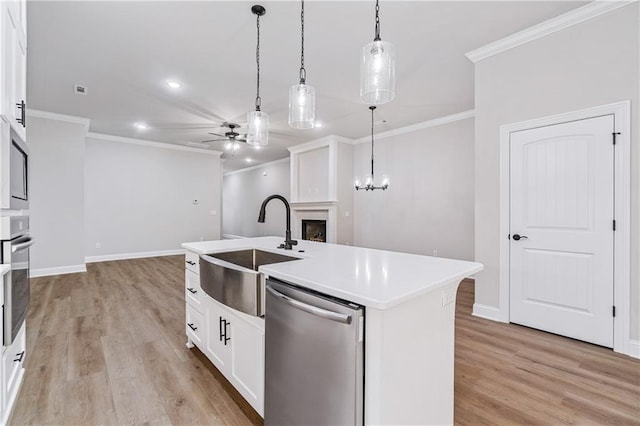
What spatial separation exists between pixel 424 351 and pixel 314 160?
6544 millimetres

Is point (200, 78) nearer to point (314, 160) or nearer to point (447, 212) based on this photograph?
point (314, 160)

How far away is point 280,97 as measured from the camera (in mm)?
4492

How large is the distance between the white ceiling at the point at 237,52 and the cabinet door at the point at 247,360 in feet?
8.25

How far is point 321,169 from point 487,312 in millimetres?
4992

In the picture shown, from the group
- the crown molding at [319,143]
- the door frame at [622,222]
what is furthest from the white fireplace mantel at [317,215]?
the door frame at [622,222]

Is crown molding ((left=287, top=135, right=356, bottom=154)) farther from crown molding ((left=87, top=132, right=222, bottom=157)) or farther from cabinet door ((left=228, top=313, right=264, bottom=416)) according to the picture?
cabinet door ((left=228, top=313, right=264, bottom=416))

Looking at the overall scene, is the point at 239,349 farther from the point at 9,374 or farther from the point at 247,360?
the point at 9,374

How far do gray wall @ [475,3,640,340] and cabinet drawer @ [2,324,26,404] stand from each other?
371 centimetres

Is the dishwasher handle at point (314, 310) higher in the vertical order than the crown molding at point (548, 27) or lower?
lower

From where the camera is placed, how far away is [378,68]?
5.67ft

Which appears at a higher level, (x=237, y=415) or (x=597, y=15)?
(x=597, y=15)

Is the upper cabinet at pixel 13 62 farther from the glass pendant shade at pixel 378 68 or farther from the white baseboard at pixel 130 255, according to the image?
the white baseboard at pixel 130 255

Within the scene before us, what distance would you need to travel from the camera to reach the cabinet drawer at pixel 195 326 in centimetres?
224

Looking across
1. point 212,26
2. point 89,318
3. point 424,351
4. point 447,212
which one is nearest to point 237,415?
point 424,351
